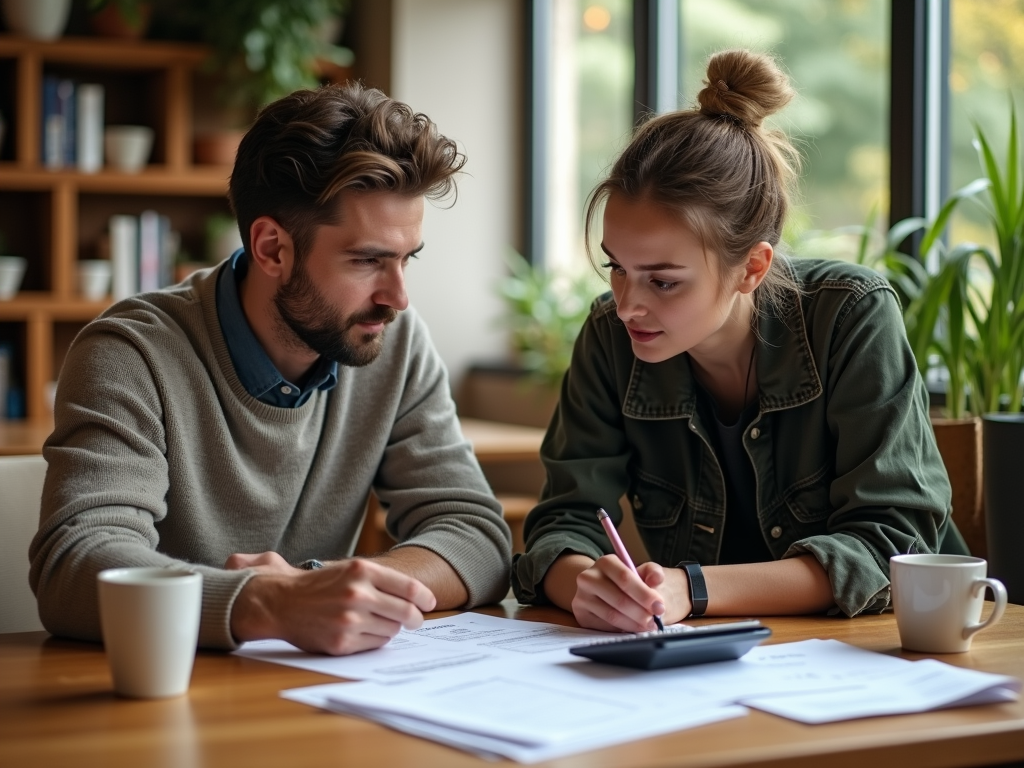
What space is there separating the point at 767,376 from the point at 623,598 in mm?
461

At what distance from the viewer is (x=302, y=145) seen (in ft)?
5.32

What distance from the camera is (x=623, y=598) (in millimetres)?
1319

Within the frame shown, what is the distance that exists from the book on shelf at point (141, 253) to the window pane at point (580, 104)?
4.43 feet

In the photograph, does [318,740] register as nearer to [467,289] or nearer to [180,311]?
[180,311]

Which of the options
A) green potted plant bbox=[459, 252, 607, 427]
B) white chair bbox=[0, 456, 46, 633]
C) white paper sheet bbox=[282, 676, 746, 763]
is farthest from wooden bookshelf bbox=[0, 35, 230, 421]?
white paper sheet bbox=[282, 676, 746, 763]

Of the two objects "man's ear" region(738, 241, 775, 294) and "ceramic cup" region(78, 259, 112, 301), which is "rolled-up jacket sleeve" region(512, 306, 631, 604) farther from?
"ceramic cup" region(78, 259, 112, 301)

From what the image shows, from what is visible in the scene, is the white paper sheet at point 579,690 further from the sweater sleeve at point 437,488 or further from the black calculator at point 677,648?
the sweater sleeve at point 437,488

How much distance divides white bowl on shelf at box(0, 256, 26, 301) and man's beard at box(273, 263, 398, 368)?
8.68 ft

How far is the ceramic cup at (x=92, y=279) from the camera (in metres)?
4.07

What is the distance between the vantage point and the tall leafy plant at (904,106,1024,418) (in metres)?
2.10

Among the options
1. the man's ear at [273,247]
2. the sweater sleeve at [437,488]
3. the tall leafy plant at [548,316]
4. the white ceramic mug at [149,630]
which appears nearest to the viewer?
the white ceramic mug at [149,630]

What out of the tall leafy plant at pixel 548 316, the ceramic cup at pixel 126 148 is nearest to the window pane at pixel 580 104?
the tall leafy plant at pixel 548 316

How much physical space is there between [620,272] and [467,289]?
9.75 ft

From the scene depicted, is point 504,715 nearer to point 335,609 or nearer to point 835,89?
point 335,609
